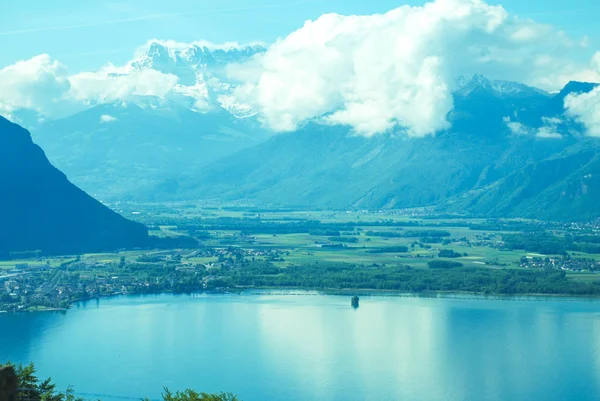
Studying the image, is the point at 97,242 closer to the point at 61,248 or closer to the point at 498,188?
the point at 61,248

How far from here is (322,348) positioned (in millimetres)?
46531

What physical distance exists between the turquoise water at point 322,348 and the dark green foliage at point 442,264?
14667mm

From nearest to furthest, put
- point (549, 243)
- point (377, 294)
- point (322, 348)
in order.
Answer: point (322, 348) → point (377, 294) → point (549, 243)

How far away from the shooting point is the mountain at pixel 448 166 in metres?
137

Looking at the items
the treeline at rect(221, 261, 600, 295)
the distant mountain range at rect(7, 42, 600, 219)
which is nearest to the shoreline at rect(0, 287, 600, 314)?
the treeline at rect(221, 261, 600, 295)

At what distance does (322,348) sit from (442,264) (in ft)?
108

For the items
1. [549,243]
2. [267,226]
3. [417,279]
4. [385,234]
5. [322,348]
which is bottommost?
[322,348]

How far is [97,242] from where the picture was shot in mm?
88812

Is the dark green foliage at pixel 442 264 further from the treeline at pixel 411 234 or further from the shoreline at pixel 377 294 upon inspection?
the treeline at pixel 411 234

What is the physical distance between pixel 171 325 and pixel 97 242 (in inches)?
1487

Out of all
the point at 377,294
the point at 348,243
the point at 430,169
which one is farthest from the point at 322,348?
the point at 430,169

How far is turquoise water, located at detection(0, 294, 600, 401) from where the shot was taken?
131 ft

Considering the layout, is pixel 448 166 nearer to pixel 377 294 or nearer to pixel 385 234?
pixel 385 234

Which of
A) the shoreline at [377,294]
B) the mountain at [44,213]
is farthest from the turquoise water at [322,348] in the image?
the mountain at [44,213]
